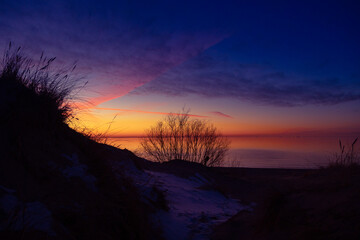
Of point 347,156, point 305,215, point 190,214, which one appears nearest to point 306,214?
point 305,215

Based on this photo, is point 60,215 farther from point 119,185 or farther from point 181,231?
point 181,231

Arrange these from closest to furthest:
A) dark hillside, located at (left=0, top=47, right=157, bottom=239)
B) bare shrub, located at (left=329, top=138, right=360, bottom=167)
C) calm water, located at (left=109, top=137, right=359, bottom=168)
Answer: dark hillside, located at (left=0, top=47, right=157, bottom=239), bare shrub, located at (left=329, top=138, right=360, bottom=167), calm water, located at (left=109, top=137, right=359, bottom=168)

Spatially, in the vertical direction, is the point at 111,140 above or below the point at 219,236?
above

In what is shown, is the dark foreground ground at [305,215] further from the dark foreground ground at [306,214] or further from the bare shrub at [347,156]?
the bare shrub at [347,156]

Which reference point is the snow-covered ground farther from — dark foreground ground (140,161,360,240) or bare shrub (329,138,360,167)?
bare shrub (329,138,360,167)

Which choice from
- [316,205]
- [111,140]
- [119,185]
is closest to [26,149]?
[119,185]

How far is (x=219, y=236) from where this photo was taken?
3092 mm

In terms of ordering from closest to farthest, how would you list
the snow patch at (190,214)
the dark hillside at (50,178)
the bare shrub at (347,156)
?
the dark hillside at (50,178), the snow patch at (190,214), the bare shrub at (347,156)

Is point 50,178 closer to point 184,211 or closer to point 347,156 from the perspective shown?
point 184,211

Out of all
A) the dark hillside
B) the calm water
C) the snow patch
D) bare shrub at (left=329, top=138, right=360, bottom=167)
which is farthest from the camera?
the calm water

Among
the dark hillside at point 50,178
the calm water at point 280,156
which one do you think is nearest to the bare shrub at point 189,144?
the calm water at point 280,156

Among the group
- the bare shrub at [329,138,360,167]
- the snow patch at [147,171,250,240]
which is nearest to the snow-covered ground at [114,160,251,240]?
the snow patch at [147,171,250,240]

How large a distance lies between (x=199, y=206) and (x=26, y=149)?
3.38 m

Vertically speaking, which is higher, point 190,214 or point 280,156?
point 280,156
